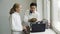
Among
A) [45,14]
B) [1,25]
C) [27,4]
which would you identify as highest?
[27,4]

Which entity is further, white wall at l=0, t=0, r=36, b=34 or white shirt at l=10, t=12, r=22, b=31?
white wall at l=0, t=0, r=36, b=34

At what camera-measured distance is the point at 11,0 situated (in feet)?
15.5

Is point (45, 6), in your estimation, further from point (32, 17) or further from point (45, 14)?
point (32, 17)

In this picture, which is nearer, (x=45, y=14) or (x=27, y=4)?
(x=45, y=14)

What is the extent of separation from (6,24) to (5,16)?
0.25 m

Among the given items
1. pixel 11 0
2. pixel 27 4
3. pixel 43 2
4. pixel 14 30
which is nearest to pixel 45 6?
pixel 43 2

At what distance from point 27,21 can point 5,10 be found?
4.61 ft

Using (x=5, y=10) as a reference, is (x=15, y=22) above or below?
below

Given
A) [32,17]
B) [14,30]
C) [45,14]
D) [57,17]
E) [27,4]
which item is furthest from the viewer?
[27,4]

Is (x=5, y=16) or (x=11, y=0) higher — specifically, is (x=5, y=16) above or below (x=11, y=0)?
below

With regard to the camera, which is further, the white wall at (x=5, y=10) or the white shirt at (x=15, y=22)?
the white wall at (x=5, y=10)

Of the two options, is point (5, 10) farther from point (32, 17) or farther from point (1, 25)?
point (32, 17)

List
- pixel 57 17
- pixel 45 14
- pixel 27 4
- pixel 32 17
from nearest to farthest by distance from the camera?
pixel 57 17
pixel 32 17
pixel 45 14
pixel 27 4

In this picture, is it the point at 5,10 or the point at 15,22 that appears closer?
the point at 15,22
